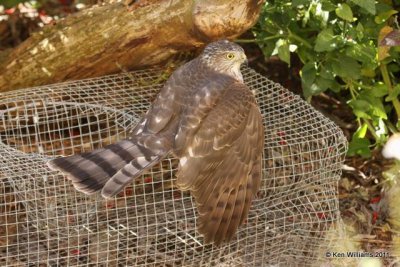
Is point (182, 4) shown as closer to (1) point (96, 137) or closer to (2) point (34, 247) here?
(1) point (96, 137)

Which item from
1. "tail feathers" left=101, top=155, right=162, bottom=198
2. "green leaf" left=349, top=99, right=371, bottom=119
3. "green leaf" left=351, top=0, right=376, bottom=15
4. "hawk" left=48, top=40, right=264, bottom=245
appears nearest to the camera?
"tail feathers" left=101, top=155, right=162, bottom=198

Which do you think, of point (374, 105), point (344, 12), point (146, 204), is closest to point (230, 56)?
point (344, 12)

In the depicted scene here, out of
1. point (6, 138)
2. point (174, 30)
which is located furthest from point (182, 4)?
point (6, 138)

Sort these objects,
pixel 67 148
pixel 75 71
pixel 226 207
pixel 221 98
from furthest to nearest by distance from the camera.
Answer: pixel 75 71 < pixel 67 148 < pixel 221 98 < pixel 226 207

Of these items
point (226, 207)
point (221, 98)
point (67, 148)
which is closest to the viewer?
point (226, 207)

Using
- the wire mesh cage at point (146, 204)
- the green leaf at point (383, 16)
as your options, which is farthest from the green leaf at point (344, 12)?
the wire mesh cage at point (146, 204)

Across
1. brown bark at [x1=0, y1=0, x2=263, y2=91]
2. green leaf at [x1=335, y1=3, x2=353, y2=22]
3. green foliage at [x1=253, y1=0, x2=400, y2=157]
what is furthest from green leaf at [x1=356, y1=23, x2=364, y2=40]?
brown bark at [x1=0, y1=0, x2=263, y2=91]

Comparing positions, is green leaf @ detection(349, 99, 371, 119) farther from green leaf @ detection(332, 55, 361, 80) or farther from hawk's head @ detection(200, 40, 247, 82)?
hawk's head @ detection(200, 40, 247, 82)
